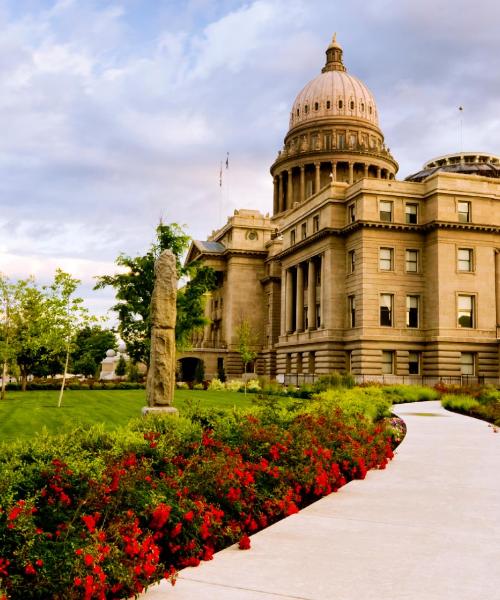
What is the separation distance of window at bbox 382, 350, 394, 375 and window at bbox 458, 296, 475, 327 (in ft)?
20.0

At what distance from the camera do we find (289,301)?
→ 68312 millimetres

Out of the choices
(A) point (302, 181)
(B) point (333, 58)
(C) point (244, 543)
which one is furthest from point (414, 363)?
(B) point (333, 58)

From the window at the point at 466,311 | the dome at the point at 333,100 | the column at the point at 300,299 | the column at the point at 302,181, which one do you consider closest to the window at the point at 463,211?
the window at the point at 466,311

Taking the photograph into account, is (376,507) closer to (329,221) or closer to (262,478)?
(262,478)

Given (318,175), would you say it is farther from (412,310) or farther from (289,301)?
(412,310)

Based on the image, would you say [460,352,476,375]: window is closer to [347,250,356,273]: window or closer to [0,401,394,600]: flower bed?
[347,250,356,273]: window

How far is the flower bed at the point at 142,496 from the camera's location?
546 centimetres

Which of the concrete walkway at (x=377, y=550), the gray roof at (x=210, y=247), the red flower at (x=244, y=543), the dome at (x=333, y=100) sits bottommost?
the concrete walkway at (x=377, y=550)

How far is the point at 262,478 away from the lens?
962cm

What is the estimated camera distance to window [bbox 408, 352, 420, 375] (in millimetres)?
52656

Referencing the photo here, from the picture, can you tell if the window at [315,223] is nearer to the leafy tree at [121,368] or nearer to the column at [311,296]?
the column at [311,296]

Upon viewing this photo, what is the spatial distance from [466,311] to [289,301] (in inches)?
820

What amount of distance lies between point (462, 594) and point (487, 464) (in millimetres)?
8209

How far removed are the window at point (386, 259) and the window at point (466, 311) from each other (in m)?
6.21
